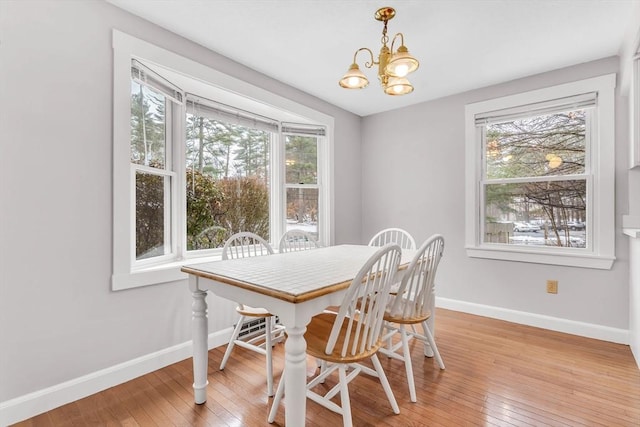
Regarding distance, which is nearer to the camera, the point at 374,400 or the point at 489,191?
the point at 374,400

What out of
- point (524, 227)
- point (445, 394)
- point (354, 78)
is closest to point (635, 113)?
point (524, 227)

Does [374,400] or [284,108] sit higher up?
[284,108]

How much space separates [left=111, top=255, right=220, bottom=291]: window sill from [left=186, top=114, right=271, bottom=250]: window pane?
15.8 inches

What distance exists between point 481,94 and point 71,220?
3.68 m

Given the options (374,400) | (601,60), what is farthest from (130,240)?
(601,60)

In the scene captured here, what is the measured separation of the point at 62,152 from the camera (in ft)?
5.68

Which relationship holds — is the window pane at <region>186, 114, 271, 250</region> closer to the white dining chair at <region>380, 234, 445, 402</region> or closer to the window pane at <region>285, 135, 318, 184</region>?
the window pane at <region>285, 135, 318, 184</region>

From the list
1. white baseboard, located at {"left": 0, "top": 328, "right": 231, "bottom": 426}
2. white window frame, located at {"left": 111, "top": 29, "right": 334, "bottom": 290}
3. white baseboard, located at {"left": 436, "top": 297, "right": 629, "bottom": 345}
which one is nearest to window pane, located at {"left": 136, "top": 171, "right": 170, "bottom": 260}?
white window frame, located at {"left": 111, "top": 29, "right": 334, "bottom": 290}

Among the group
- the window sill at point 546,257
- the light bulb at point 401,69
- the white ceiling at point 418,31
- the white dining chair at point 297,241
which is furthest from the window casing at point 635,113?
the white dining chair at point 297,241

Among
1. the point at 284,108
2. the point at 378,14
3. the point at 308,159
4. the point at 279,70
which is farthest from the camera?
the point at 308,159

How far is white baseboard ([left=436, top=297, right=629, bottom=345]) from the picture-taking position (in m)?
2.56

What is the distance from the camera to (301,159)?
357cm

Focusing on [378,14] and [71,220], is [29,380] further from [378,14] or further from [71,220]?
[378,14]

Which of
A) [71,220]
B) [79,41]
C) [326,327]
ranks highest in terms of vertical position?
[79,41]
